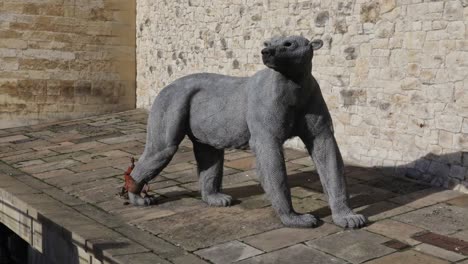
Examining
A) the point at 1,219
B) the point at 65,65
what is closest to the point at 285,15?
the point at 1,219

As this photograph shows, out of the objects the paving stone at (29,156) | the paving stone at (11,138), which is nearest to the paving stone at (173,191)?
the paving stone at (29,156)

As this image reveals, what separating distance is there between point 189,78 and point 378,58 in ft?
8.50

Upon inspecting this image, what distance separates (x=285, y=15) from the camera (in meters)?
7.99

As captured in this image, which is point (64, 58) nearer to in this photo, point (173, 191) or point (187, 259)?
point (173, 191)

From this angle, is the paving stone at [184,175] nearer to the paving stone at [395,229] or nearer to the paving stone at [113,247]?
the paving stone at [113,247]

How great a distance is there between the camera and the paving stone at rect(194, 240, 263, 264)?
3869 millimetres

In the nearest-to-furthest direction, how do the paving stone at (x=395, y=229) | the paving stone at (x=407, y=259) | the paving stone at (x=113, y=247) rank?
1. the paving stone at (x=407, y=259)
2. the paving stone at (x=113, y=247)
3. the paving stone at (x=395, y=229)

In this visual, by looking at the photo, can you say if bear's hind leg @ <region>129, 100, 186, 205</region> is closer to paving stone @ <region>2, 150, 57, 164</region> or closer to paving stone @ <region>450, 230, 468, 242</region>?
paving stone @ <region>450, 230, 468, 242</region>

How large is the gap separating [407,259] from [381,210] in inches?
43.8

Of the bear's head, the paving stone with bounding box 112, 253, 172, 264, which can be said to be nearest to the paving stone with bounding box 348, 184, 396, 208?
the bear's head

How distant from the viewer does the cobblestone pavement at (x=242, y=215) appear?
155 inches

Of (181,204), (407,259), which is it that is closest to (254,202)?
(181,204)

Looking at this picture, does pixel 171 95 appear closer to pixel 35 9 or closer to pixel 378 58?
pixel 378 58

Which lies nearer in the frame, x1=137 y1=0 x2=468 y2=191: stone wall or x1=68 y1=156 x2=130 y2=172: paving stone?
x1=137 y1=0 x2=468 y2=191: stone wall
